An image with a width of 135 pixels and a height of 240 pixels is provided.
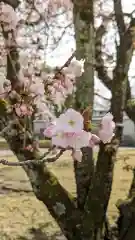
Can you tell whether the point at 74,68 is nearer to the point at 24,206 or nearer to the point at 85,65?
the point at 85,65

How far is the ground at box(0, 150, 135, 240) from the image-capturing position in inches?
201

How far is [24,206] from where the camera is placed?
6227 mm

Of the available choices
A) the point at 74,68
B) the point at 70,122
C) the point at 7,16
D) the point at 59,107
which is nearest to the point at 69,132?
the point at 70,122

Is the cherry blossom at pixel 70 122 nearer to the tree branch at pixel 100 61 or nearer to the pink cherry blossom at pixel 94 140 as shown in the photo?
the pink cherry blossom at pixel 94 140

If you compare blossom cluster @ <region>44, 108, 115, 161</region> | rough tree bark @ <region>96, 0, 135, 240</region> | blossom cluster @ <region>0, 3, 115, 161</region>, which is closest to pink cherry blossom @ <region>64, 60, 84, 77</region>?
blossom cluster @ <region>0, 3, 115, 161</region>

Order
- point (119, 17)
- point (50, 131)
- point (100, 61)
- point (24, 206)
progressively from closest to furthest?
point (50, 131) → point (119, 17) → point (100, 61) → point (24, 206)

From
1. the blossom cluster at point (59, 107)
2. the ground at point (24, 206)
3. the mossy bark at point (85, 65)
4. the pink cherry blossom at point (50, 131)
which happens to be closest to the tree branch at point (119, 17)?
the mossy bark at point (85, 65)

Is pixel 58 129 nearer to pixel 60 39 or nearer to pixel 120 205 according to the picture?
→ pixel 120 205

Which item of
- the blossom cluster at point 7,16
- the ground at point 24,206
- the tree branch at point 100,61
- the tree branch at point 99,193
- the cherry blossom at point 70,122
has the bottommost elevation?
the ground at point 24,206

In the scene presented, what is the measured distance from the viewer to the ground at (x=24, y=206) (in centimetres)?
511

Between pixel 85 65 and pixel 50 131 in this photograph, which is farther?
pixel 85 65

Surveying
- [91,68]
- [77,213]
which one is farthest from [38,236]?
[91,68]

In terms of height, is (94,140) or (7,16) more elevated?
(7,16)

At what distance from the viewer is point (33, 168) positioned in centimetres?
382
